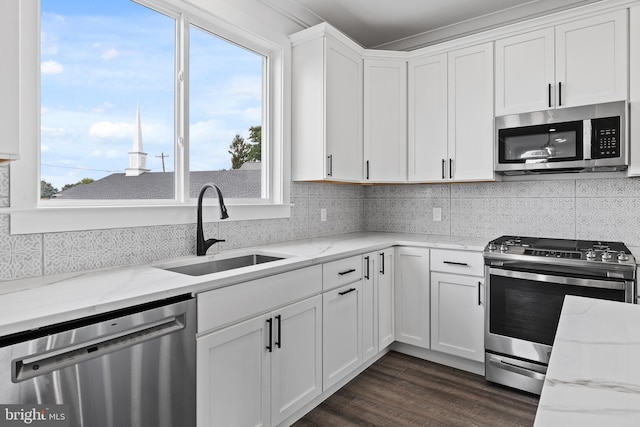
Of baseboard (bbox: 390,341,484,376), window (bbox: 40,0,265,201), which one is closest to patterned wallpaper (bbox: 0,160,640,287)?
window (bbox: 40,0,265,201)

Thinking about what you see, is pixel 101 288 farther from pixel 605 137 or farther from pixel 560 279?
pixel 605 137

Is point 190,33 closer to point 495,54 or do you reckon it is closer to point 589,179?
point 495,54

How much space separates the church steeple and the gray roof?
31mm

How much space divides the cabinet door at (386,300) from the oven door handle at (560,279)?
0.71 meters

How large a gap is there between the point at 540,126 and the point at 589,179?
57 cm

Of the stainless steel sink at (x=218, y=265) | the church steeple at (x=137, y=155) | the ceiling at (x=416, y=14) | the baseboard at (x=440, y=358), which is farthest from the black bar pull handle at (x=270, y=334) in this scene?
the ceiling at (x=416, y=14)

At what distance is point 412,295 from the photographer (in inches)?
114

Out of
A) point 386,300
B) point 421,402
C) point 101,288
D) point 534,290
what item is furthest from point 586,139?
point 101,288

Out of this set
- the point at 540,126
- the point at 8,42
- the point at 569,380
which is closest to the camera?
the point at 569,380

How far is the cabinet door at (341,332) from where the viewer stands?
2.22 metres

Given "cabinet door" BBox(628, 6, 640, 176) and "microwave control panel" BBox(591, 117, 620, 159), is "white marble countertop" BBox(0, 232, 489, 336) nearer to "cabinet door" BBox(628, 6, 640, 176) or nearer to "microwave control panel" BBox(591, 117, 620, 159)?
"microwave control panel" BBox(591, 117, 620, 159)

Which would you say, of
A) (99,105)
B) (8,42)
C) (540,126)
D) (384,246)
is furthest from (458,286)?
(8,42)

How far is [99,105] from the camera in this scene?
190 centimetres

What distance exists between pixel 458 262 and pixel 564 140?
3.46 feet
